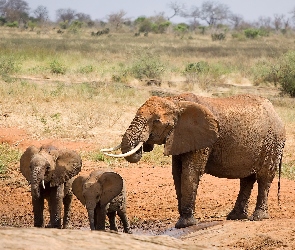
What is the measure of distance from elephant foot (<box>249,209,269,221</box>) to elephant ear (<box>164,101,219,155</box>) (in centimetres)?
129

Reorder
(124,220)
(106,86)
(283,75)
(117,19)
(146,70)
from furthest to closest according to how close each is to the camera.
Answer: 1. (117,19)
2. (146,70)
3. (283,75)
4. (106,86)
5. (124,220)

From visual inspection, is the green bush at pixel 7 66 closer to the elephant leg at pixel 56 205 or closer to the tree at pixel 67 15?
the elephant leg at pixel 56 205

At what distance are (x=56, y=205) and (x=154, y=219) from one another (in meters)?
1.82

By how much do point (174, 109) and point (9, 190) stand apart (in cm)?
377

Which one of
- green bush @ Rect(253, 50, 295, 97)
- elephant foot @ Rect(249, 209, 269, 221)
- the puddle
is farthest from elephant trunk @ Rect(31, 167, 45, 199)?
green bush @ Rect(253, 50, 295, 97)

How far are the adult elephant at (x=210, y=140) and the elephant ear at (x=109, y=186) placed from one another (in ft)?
1.35

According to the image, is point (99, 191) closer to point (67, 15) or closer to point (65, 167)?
point (65, 167)

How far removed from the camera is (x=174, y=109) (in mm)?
7859

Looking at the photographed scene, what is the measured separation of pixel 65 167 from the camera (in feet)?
25.7

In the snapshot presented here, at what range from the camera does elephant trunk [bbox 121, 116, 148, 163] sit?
752 cm

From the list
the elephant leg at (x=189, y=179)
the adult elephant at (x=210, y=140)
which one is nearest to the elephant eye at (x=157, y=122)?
the adult elephant at (x=210, y=140)

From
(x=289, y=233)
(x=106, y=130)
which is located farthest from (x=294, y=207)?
(x=106, y=130)

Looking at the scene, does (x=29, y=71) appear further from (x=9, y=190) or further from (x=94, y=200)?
(x=94, y=200)

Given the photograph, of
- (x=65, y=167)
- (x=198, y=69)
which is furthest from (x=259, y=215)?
(x=198, y=69)
